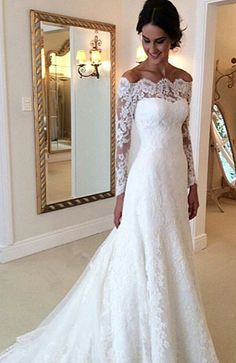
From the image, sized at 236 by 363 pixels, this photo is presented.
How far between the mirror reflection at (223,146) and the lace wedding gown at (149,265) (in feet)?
10.1

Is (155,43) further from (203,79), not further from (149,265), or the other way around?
(203,79)

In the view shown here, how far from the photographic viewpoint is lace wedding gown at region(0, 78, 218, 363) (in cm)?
157

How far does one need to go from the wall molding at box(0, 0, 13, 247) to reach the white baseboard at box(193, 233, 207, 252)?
1548 millimetres

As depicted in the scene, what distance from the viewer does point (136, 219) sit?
1.63 meters

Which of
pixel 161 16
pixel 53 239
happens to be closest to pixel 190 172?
pixel 161 16

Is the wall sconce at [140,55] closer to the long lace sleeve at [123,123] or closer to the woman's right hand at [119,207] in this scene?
the long lace sleeve at [123,123]

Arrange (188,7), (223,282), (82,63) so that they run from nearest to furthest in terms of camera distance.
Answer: (223,282)
(188,7)
(82,63)

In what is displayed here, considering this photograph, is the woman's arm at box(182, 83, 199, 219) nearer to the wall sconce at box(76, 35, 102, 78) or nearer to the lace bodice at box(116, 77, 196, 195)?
the lace bodice at box(116, 77, 196, 195)

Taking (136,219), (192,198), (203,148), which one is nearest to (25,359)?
(136,219)

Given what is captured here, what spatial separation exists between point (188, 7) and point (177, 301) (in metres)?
2.41

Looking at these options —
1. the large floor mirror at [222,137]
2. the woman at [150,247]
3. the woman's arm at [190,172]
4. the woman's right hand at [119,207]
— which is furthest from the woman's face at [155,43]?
the large floor mirror at [222,137]

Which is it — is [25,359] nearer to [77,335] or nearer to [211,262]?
[77,335]

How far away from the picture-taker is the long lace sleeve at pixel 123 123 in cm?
160

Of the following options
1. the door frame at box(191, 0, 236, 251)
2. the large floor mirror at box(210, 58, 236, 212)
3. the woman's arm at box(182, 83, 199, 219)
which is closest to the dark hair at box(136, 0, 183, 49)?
the woman's arm at box(182, 83, 199, 219)
